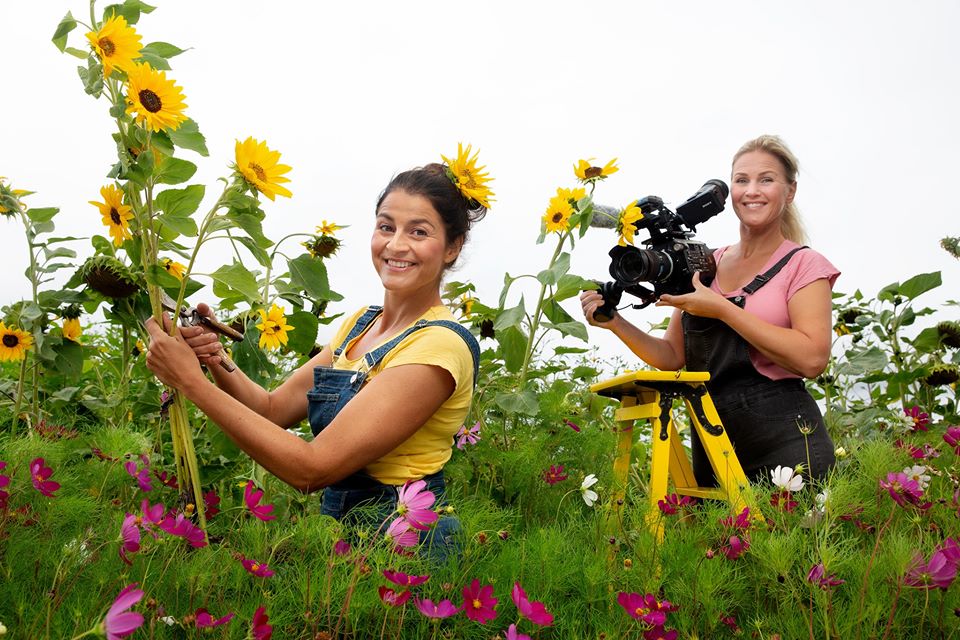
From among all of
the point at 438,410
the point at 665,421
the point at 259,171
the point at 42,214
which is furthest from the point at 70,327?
the point at 665,421

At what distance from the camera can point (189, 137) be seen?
5.41ft

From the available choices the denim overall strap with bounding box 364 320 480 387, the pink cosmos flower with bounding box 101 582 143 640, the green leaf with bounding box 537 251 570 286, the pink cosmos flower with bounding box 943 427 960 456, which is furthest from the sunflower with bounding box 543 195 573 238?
the pink cosmos flower with bounding box 101 582 143 640

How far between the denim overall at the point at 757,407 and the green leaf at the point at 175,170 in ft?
4.97

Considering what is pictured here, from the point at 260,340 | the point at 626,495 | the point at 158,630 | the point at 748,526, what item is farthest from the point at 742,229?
the point at 158,630

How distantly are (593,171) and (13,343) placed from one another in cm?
176

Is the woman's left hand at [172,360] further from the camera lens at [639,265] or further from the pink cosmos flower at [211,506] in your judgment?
the camera lens at [639,265]

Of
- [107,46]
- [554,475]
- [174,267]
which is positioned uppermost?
[107,46]

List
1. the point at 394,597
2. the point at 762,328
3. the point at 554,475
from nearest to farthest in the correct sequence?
the point at 394,597
the point at 762,328
the point at 554,475

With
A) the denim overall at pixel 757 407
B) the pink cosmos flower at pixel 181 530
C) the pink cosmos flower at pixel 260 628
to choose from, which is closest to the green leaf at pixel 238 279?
the pink cosmos flower at pixel 181 530

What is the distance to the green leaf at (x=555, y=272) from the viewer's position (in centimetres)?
254

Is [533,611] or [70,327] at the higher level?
[70,327]

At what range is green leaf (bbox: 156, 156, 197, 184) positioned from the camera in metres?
1.65

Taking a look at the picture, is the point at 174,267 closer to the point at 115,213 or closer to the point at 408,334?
the point at 115,213

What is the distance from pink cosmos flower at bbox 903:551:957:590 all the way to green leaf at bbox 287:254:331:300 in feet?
4.36
